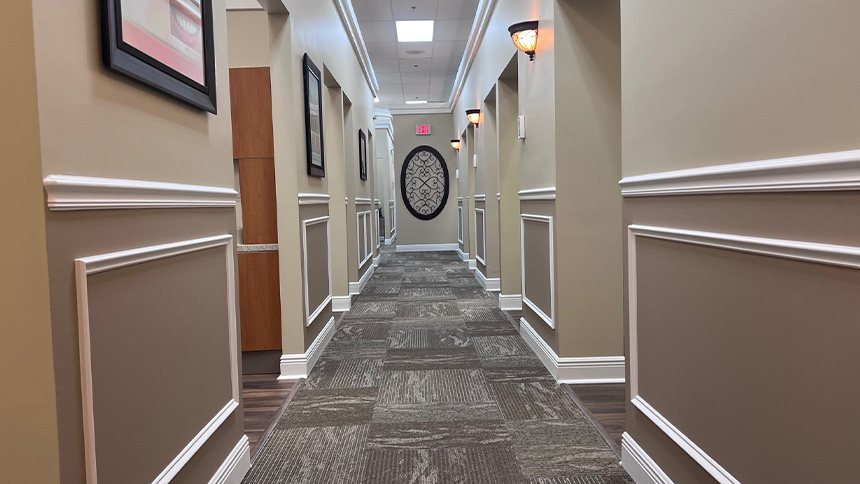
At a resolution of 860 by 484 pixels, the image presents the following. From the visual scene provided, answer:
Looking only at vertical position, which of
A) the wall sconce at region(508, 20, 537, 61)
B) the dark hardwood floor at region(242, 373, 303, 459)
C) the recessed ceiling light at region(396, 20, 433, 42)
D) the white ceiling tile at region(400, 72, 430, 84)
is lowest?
the dark hardwood floor at region(242, 373, 303, 459)

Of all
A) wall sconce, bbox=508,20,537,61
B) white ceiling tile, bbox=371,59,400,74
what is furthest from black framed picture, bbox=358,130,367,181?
wall sconce, bbox=508,20,537,61

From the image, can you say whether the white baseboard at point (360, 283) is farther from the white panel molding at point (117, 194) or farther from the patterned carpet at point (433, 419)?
the white panel molding at point (117, 194)

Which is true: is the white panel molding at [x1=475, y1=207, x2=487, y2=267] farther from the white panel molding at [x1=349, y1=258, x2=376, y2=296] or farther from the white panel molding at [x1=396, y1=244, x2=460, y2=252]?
the white panel molding at [x1=396, y1=244, x2=460, y2=252]

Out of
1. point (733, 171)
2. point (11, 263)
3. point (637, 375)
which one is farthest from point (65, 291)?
point (637, 375)

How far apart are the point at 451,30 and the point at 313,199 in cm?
408

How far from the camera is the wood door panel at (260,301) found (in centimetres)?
324

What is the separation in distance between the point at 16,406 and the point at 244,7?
2795 mm

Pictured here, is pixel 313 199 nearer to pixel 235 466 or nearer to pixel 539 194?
pixel 539 194

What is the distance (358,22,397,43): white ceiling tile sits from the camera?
6552 millimetres

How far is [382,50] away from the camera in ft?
25.2

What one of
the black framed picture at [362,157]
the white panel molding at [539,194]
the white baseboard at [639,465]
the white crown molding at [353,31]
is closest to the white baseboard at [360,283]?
the black framed picture at [362,157]

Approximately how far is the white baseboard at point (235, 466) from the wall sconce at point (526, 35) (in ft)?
8.17

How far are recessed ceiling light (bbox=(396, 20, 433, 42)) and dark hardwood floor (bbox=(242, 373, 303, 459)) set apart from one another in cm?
461

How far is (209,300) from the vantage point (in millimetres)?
1819
